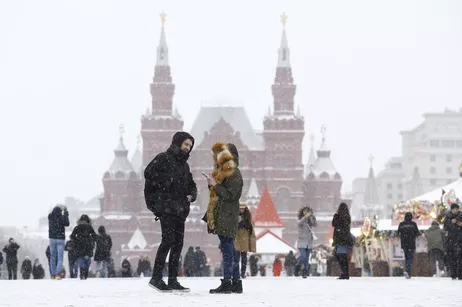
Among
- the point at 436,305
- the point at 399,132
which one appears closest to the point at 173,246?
the point at 436,305

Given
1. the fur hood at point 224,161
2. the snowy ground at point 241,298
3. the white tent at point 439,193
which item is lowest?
the snowy ground at point 241,298

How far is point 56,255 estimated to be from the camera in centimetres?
1928

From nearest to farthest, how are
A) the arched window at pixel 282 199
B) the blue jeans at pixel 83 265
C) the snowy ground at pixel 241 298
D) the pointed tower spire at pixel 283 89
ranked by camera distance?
the snowy ground at pixel 241 298 < the blue jeans at pixel 83 265 < the arched window at pixel 282 199 < the pointed tower spire at pixel 283 89

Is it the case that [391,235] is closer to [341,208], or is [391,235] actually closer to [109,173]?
[341,208]

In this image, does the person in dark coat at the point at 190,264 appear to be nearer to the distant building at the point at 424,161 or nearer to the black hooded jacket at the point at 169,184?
the black hooded jacket at the point at 169,184

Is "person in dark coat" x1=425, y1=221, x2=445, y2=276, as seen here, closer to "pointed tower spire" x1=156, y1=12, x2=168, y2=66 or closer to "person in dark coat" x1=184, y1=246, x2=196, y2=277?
"person in dark coat" x1=184, y1=246, x2=196, y2=277

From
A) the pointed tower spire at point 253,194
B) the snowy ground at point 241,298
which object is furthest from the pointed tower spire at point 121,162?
the snowy ground at point 241,298

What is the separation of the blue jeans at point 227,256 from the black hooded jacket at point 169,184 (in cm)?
59

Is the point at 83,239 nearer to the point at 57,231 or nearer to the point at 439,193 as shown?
the point at 57,231

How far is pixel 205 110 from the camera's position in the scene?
100438 millimetres

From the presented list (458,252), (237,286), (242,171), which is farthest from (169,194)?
(242,171)

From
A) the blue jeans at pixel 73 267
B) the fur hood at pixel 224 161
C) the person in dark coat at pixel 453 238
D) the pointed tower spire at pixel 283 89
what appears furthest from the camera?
the pointed tower spire at pixel 283 89

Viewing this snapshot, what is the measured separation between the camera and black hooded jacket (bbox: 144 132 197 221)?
37.8ft

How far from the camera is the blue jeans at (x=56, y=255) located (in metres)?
18.6
